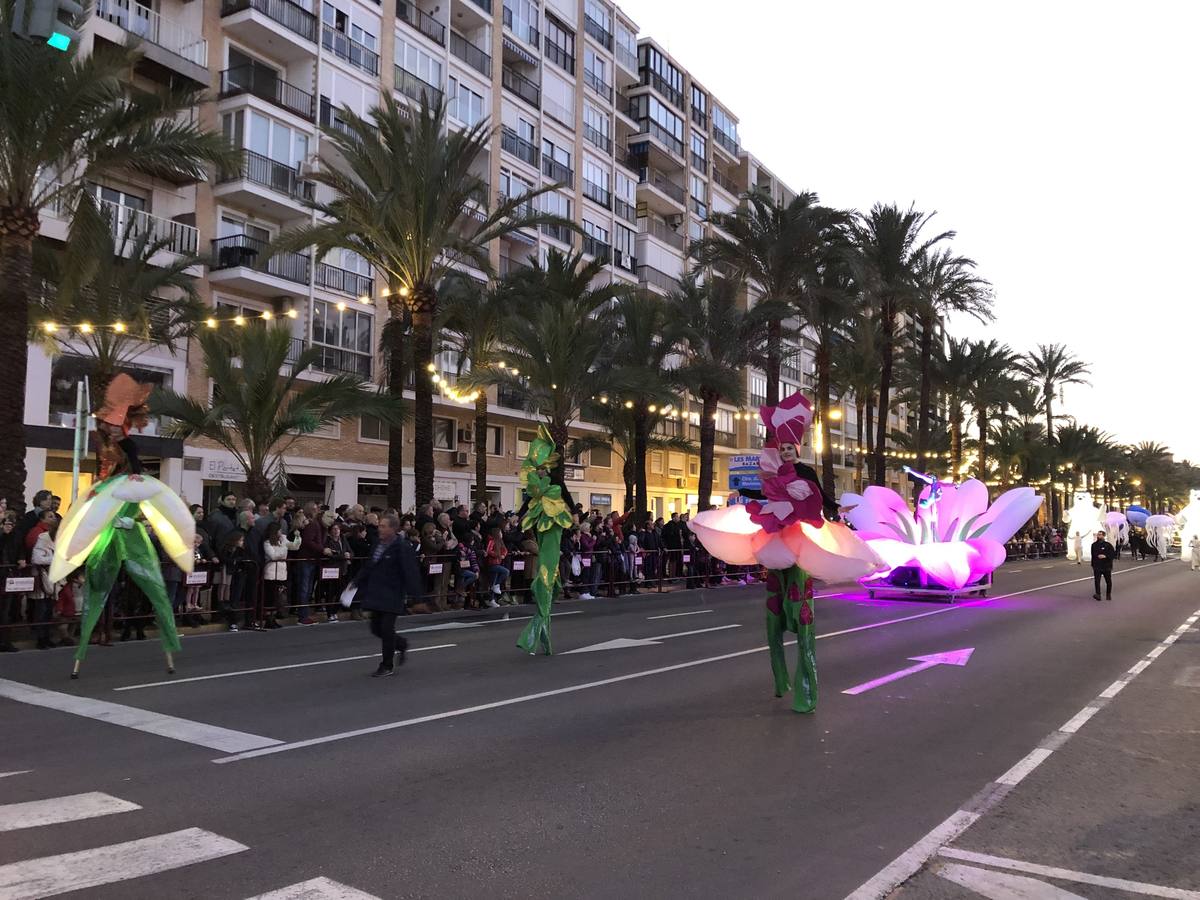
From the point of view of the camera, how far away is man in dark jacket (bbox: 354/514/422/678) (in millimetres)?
10023

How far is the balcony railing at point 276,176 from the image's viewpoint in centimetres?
3048

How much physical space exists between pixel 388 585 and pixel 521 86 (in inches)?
1539

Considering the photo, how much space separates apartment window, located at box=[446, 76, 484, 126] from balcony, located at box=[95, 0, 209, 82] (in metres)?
11.3

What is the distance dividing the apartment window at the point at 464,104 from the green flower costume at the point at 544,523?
1220 inches

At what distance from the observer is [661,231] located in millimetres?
54500

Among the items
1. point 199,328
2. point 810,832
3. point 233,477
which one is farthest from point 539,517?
point 233,477

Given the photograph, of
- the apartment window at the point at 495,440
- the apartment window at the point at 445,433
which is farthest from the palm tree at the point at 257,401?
the apartment window at the point at 495,440

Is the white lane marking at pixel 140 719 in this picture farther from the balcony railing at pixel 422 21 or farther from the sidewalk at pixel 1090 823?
the balcony railing at pixel 422 21

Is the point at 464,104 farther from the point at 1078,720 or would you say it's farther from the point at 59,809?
the point at 59,809

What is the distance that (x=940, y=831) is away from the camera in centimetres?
512

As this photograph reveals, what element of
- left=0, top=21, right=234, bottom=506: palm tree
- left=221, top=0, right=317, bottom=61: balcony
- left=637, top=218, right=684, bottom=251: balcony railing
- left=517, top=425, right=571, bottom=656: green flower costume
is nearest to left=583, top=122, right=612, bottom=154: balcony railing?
left=637, top=218, right=684, bottom=251: balcony railing

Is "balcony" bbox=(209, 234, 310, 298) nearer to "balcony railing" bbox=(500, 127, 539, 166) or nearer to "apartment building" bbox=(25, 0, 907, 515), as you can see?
"apartment building" bbox=(25, 0, 907, 515)

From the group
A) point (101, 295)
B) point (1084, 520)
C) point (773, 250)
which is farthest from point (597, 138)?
point (101, 295)

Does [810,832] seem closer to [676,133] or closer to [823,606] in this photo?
[823,606]
